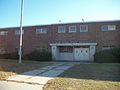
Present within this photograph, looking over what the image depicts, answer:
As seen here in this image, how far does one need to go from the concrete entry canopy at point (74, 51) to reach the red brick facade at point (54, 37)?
3.16 feet

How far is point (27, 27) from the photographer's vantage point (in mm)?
30578

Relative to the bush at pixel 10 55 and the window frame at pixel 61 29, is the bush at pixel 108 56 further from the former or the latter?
the bush at pixel 10 55

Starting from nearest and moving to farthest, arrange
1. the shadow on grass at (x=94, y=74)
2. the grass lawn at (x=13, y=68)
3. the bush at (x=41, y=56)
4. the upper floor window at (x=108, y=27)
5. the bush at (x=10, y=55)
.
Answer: the shadow on grass at (x=94, y=74)
the grass lawn at (x=13, y=68)
the upper floor window at (x=108, y=27)
the bush at (x=41, y=56)
the bush at (x=10, y=55)

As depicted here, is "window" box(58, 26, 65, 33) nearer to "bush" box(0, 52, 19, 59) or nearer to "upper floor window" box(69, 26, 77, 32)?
"upper floor window" box(69, 26, 77, 32)

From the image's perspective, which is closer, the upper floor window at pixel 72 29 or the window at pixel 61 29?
the upper floor window at pixel 72 29

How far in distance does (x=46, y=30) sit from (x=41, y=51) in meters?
3.92

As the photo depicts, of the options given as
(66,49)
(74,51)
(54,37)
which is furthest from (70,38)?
(54,37)

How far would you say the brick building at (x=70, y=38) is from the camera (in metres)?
25.3

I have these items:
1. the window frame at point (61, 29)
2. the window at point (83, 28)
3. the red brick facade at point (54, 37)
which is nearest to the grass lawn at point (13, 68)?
the red brick facade at point (54, 37)

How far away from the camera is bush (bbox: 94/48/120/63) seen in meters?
22.6

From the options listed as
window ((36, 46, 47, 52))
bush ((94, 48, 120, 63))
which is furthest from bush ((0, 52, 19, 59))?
bush ((94, 48, 120, 63))

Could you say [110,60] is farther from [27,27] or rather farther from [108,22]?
[27,27]

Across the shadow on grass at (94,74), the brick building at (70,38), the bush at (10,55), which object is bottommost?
the bush at (10,55)

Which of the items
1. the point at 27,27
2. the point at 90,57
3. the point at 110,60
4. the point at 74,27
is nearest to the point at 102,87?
the point at 110,60
